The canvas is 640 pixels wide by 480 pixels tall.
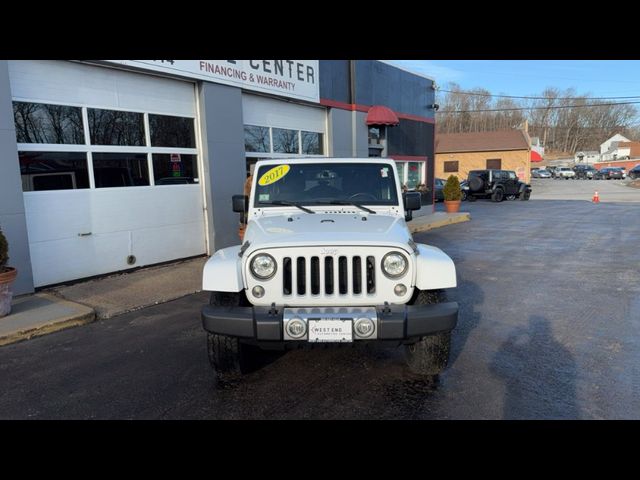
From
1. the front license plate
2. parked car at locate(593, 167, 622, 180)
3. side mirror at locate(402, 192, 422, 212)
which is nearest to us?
the front license plate

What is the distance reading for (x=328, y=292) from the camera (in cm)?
331

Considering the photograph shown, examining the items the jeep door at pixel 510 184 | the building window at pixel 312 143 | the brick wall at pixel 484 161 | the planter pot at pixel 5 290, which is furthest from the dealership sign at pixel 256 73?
the brick wall at pixel 484 161

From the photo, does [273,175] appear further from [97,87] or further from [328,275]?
[97,87]

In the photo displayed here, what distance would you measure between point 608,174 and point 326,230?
2398 inches

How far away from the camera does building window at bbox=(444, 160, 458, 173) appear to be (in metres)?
44.2

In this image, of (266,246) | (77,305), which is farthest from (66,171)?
(266,246)

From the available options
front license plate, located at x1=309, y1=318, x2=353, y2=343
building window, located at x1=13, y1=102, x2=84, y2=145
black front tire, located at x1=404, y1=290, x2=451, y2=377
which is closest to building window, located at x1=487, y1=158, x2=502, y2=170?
building window, located at x1=13, y1=102, x2=84, y2=145

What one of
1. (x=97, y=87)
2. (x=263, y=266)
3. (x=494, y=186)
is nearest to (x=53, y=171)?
(x=97, y=87)

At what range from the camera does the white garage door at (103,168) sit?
260 inches

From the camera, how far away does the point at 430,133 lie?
57.3 ft

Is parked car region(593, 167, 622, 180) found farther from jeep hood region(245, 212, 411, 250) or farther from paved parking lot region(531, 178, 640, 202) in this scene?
jeep hood region(245, 212, 411, 250)

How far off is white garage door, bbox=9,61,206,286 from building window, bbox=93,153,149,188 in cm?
2

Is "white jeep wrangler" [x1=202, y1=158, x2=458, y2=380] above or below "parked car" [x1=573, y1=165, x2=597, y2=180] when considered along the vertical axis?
below
